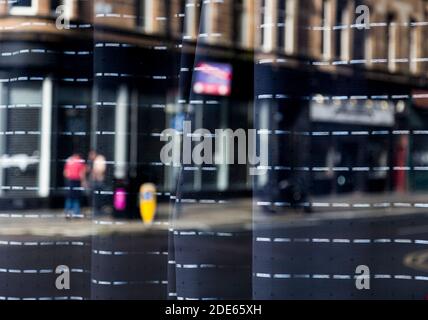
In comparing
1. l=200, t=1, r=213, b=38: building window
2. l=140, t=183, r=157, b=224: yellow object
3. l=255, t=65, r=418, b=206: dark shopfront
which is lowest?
l=140, t=183, r=157, b=224: yellow object

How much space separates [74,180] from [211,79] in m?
0.55

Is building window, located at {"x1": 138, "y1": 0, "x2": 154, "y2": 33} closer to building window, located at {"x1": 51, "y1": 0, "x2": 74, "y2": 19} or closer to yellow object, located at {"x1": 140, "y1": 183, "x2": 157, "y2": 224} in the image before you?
building window, located at {"x1": 51, "y1": 0, "x2": 74, "y2": 19}

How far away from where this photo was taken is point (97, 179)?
2.26 meters

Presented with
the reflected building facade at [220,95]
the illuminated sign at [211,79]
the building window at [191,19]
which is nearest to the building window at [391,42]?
the reflected building facade at [220,95]

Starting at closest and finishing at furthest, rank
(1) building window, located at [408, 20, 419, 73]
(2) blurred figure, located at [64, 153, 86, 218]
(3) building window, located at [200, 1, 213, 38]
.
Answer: (1) building window, located at [408, 20, 419, 73] < (3) building window, located at [200, 1, 213, 38] < (2) blurred figure, located at [64, 153, 86, 218]

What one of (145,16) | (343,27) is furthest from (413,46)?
(145,16)

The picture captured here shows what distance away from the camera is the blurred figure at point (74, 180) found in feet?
7.50

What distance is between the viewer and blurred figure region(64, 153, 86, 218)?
7.50ft

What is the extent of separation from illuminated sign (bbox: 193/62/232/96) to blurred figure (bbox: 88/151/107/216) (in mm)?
387

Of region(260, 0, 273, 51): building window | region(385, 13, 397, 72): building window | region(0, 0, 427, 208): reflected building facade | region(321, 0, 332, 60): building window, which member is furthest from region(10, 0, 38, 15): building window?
region(385, 13, 397, 72): building window

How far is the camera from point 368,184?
2074mm

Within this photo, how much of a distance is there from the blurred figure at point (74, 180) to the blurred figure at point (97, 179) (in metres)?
0.04

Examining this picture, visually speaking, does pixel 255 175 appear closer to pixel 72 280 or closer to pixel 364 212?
pixel 364 212

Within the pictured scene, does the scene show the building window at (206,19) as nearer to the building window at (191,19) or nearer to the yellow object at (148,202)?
the building window at (191,19)
